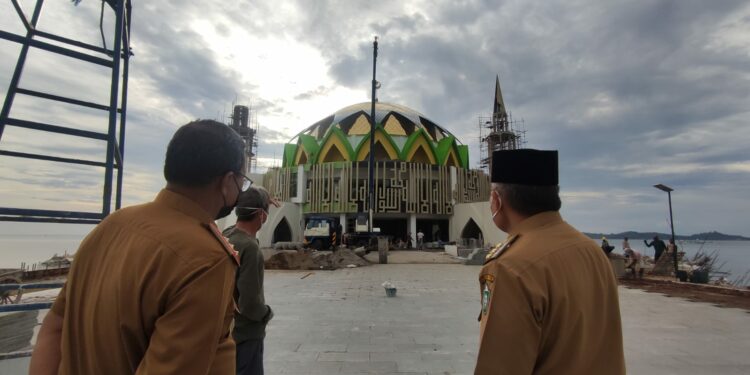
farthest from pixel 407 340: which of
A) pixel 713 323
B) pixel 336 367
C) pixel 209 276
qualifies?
pixel 713 323

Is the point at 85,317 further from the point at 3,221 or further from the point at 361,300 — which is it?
the point at 361,300

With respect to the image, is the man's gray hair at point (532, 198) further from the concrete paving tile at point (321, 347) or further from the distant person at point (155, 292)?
the concrete paving tile at point (321, 347)

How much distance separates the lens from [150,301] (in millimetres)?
1051

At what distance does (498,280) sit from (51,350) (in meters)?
1.56

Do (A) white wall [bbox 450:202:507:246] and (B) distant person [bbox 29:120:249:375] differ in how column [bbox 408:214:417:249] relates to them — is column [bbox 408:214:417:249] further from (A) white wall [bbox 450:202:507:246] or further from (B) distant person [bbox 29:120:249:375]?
(B) distant person [bbox 29:120:249:375]

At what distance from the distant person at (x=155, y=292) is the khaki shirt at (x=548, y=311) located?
0.89 meters

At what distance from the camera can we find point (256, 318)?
8.13 feet

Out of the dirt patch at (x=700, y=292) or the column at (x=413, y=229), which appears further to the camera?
the column at (x=413, y=229)

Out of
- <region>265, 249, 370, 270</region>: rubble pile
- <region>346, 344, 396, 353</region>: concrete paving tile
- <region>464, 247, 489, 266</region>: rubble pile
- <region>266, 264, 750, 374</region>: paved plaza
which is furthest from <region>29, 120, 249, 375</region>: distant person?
<region>464, 247, 489, 266</region>: rubble pile

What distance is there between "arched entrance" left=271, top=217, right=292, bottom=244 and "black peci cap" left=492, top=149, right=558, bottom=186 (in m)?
32.9

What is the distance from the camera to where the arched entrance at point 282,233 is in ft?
111

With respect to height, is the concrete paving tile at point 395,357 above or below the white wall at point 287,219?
below

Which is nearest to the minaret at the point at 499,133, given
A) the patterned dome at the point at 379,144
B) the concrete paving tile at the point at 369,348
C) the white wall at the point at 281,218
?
the patterned dome at the point at 379,144

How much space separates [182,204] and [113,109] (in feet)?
8.05
